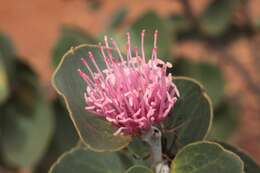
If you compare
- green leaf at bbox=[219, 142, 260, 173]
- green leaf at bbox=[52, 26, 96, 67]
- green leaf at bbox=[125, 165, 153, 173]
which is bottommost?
green leaf at bbox=[52, 26, 96, 67]

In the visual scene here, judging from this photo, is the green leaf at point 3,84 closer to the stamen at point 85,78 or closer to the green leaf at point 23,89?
the green leaf at point 23,89

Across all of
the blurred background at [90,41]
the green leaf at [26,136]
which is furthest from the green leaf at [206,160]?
the green leaf at [26,136]

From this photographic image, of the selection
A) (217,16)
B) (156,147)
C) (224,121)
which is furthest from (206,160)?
(224,121)

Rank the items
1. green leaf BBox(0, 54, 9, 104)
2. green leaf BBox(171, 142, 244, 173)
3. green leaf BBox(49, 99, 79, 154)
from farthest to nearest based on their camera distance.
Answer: green leaf BBox(49, 99, 79, 154)
green leaf BBox(0, 54, 9, 104)
green leaf BBox(171, 142, 244, 173)

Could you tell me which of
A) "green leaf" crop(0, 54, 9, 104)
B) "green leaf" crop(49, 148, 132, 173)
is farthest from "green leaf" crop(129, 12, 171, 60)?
"green leaf" crop(49, 148, 132, 173)

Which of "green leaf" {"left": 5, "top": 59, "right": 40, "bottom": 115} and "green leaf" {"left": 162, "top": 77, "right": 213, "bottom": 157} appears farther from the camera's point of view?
"green leaf" {"left": 5, "top": 59, "right": 40, "bottom": 115}

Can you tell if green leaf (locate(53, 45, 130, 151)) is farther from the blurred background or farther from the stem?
the blurred background

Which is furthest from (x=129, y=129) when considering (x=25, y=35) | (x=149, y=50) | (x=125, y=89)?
(x=25, y=35)
